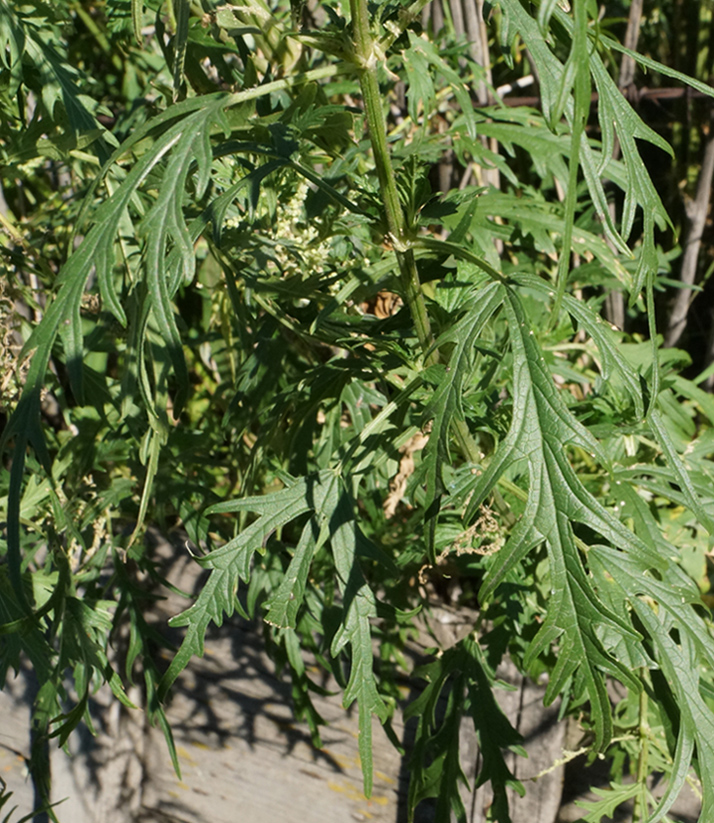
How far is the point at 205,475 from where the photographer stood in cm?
141

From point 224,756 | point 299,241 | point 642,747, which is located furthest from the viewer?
point 224,756

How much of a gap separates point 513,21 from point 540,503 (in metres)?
0.40

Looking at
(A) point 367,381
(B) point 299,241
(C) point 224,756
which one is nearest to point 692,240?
(A) point 367,381

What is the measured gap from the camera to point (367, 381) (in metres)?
1.09

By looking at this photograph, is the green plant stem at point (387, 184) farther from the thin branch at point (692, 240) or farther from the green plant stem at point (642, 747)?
the thin branch at point (692, 240)

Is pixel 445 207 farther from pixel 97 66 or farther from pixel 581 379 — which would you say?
pixel 97 66

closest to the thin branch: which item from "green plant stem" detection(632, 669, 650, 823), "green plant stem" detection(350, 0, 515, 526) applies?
"green plant stem" detection(632, 669, 650, 823)

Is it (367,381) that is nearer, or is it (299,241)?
(299,241)

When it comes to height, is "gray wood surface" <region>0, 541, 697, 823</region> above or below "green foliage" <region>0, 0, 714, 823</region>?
below

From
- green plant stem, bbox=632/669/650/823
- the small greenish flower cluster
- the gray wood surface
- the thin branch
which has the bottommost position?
the gray wood surface

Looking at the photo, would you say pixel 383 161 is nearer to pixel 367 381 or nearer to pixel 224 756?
pixel 367 381

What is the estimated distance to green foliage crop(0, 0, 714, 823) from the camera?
0.63 m

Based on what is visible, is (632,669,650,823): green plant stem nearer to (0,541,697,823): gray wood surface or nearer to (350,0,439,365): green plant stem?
(0,541,697,823): gray wood surface

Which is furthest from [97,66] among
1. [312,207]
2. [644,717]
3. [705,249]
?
[644,717]
